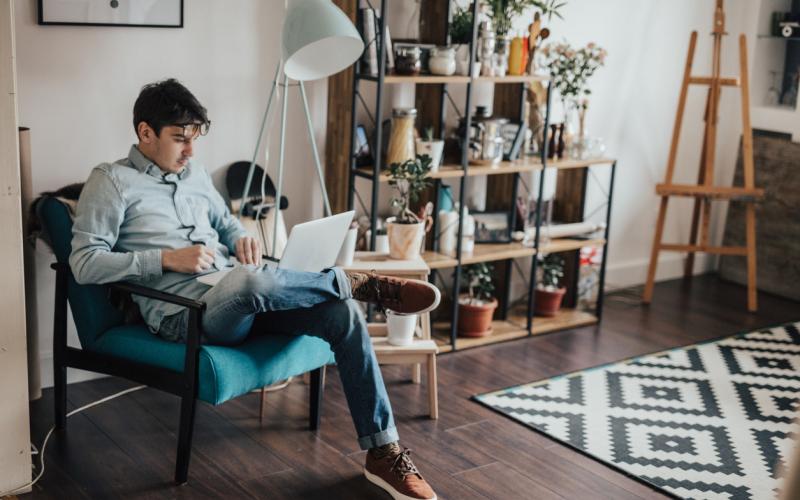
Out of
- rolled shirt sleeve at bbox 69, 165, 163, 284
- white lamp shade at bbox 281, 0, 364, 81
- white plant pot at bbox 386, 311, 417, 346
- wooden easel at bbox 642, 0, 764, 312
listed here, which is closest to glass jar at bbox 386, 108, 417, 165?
white lamp shade at bbox 281, 0, 364, 81

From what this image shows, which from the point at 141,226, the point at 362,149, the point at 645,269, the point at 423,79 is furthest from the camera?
the point at 645,269

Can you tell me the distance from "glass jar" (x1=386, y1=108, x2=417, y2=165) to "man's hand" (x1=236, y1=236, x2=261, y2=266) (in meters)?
0.95

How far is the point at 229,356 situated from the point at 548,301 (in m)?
2.27

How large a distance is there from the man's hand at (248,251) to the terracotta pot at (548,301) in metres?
1.95

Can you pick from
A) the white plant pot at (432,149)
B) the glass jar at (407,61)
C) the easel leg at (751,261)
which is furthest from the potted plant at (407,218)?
the easel leg at (751,261)

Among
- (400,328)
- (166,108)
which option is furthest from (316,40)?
(400,328)

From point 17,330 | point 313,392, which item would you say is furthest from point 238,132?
point 17,330

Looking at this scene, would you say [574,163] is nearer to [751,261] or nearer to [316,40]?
[751,261]

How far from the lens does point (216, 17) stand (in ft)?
12.1

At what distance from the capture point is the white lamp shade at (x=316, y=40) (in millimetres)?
3225

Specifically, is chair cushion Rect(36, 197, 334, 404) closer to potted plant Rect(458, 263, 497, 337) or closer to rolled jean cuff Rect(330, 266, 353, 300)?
rolled jean cuff Rect(330, 266, 353, 300)

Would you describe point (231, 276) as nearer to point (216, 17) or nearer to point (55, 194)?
point (55, 194)

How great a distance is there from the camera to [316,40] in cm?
321

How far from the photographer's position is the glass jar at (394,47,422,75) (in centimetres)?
390
